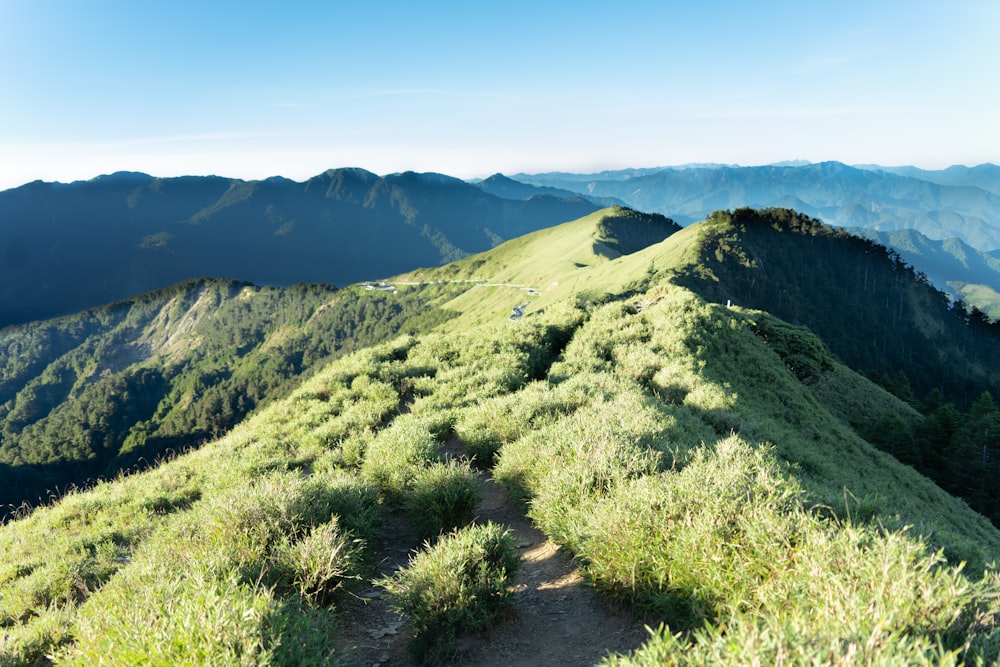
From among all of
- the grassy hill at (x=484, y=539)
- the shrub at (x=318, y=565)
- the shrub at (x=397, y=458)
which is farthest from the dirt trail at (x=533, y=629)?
the shrub at (x=397, y=458)

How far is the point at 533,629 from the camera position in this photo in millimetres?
6000

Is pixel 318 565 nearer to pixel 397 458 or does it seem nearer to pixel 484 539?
pixel 484 539

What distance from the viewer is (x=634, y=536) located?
231 inches

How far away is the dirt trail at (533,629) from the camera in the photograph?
552cm

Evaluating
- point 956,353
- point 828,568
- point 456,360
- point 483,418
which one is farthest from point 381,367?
point 956,353

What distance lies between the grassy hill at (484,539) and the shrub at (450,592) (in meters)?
0.03

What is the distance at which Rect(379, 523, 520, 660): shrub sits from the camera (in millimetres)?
5617

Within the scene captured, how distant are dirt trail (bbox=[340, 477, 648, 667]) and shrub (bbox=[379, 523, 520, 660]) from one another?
0.78 ft

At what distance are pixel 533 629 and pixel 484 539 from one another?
3.84 ft

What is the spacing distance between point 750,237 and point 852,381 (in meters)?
89.2

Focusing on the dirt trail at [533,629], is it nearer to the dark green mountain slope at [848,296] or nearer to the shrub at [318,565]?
the shrub at [318,565]

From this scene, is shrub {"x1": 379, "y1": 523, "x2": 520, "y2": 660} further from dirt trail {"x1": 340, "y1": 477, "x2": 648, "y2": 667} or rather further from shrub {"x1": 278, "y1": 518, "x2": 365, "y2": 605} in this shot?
shrub {"x1": 278, "y1": 518, "x2": 365, "y2": 605}

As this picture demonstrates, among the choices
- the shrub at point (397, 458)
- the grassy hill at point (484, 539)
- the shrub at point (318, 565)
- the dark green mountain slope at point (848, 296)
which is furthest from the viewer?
the dark green mountain slope at point (848, 296)

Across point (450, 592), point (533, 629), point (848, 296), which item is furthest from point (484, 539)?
point (848, 296)
